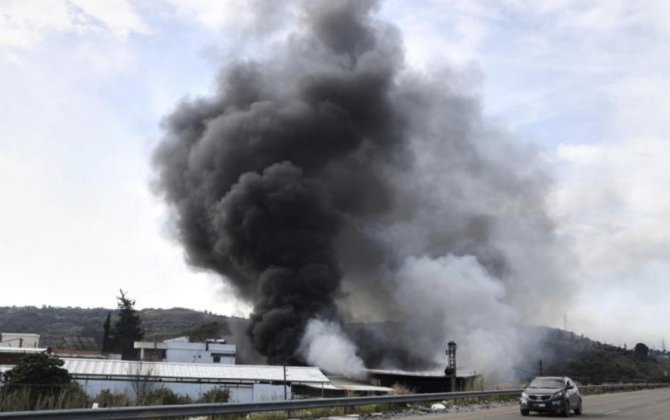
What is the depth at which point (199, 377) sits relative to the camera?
1925 inches

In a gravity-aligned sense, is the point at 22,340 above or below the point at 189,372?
above

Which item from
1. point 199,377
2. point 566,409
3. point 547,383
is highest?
point 547,383

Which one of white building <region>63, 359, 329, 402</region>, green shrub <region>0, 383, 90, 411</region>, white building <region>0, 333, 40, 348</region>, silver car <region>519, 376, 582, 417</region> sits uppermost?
white building <region>0, 333, 40, 348</region>

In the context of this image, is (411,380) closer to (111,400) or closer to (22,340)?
(111,400)

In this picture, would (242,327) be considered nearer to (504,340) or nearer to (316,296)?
(316,296)

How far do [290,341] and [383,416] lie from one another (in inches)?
1682

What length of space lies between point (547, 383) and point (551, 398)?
1.37 meters

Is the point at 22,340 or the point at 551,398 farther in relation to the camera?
the point at 22,340

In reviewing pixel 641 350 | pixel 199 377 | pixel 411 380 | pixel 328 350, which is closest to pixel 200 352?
pixel 328 350

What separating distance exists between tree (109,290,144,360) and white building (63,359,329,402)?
39114 mm

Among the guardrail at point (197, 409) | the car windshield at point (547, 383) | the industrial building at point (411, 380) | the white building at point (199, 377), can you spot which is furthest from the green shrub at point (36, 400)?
the industrial building at point (411, 380)

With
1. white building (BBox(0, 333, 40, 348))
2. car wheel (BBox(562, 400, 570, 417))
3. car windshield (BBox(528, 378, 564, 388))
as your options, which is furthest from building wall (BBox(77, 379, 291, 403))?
white building (BBox(0, 333, 40, 348))

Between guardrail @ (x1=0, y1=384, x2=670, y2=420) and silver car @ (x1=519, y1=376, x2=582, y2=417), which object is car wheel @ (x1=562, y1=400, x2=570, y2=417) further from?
guardrail @ (x1=0, y1=384, x2=670, y2=420)

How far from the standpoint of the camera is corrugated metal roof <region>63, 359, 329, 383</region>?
47156 mm
